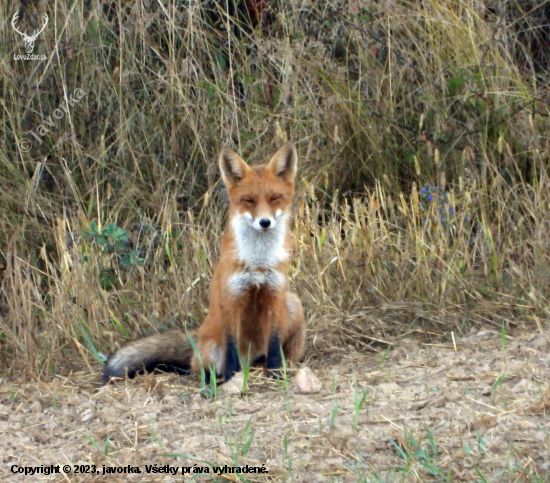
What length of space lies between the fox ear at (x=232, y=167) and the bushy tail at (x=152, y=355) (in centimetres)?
84

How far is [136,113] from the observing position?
6336mm

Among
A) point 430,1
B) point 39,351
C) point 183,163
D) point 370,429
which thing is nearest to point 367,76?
point 430,1

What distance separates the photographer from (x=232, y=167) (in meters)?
4.23

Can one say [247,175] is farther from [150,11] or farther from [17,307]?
[150,11]

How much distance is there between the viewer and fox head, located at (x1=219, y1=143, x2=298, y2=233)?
162 inches

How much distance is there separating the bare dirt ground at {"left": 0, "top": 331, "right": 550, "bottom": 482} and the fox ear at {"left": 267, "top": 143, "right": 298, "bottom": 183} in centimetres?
101

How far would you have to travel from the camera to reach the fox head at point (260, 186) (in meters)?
4.11

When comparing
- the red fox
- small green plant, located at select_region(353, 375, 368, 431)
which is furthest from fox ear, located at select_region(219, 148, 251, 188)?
small green plant, located at select_region(353, 375, 368, 431)

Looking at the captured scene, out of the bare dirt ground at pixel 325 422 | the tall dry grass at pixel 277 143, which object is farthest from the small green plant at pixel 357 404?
the tall dry grass at pixel 277 143

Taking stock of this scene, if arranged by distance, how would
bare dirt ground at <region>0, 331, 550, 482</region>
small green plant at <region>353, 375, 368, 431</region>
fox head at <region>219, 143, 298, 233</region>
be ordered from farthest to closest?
fox head at <region>219, 143, 298, 233</region>, small green plant at <region>353, 375, 368, 431</region>, bare dirt ground at <region>0, 331, 550, 482</region>

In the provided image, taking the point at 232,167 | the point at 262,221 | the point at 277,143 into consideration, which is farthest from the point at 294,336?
the point at 277,143

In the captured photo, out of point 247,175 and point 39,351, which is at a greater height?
point 247,175

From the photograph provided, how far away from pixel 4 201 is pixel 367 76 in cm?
284

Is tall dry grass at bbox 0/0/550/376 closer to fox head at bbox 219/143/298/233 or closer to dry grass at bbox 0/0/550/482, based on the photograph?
dry grass at bbox 0/0/550/482
